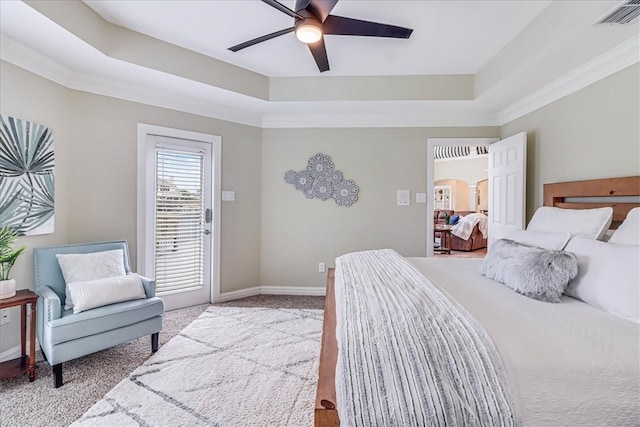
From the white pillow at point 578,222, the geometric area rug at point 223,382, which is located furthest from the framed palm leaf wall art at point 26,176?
the white pillow at point 578,222

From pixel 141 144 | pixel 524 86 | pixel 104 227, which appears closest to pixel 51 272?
pixel 104 227

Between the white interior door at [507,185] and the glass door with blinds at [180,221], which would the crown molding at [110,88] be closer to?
the glass door with blinds at [180,221]

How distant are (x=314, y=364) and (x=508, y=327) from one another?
4.96 feet

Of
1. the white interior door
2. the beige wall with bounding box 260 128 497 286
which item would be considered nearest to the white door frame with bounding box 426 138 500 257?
the beige wall with bounding box 260 128 497 286

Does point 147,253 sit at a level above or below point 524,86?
below

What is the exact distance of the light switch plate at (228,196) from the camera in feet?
12.8

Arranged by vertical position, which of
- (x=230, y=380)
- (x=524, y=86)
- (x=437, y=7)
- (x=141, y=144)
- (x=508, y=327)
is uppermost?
(x=437, y=7)

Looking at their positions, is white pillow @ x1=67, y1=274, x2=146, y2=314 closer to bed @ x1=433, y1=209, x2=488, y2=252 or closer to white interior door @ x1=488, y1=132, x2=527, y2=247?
white interior door @ x1=488, y1=132, x2=527, y2=247

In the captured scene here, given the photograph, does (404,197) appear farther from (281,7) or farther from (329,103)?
(281,7)

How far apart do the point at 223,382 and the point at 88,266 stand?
1.46m

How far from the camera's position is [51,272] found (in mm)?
2396

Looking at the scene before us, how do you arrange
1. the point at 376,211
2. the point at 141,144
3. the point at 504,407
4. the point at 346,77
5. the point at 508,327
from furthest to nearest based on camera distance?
the point at 376,211, the point at 346,77, the point at 141,144, the point at 508,327, the point at 504,407

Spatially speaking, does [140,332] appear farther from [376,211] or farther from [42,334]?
[376,211]

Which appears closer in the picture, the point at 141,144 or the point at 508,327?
the point at 508,327
